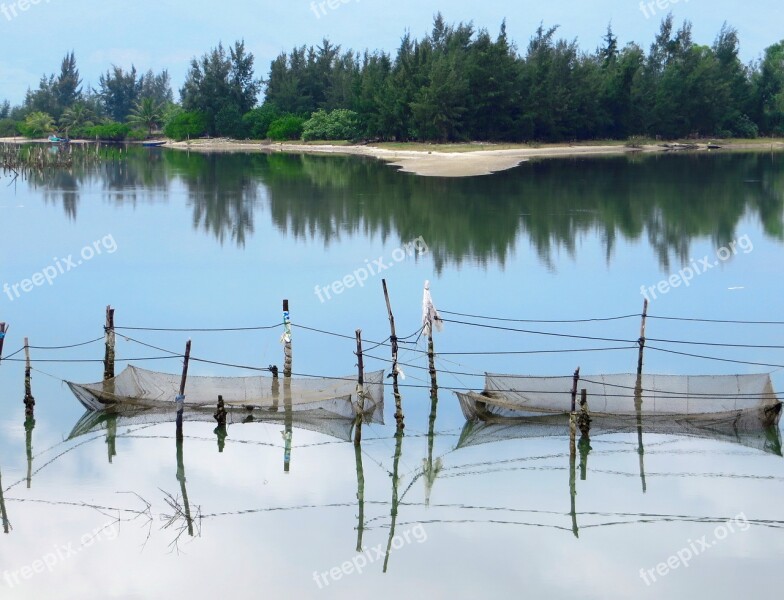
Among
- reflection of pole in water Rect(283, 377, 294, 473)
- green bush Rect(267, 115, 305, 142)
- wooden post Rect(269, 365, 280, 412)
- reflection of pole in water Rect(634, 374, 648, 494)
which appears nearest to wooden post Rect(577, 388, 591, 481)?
reflection of pole in water Rect(634, 374, 648, 494)

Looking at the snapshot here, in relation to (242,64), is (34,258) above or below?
below

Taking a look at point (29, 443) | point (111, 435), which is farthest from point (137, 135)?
point (29, 443)

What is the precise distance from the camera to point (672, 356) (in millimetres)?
21422

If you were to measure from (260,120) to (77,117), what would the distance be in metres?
30.1

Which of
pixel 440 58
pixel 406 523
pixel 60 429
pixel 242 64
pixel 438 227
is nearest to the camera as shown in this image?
pixel 406 523

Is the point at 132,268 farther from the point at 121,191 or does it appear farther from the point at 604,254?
the point at 121,191

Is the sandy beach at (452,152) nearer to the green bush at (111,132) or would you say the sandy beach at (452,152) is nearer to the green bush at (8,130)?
the green bush at (111,132)

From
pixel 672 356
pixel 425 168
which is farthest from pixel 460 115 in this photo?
pixel 672 356

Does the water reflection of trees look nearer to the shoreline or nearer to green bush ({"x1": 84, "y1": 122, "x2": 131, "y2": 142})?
the shoreline

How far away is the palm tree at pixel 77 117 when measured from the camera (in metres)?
124

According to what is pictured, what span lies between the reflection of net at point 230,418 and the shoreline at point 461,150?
45044 mm

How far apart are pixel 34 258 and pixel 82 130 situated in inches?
3728

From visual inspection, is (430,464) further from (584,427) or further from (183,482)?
(183,482)

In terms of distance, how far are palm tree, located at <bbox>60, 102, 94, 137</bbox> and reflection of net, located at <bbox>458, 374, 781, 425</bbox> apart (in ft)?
372
